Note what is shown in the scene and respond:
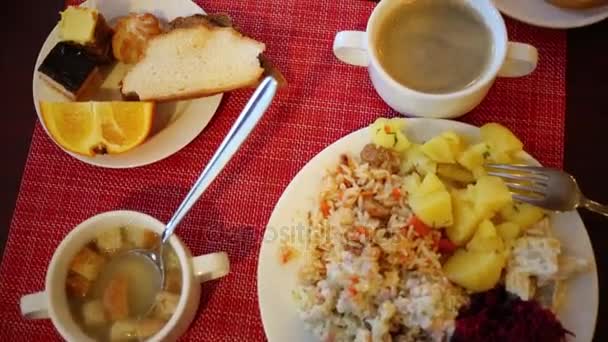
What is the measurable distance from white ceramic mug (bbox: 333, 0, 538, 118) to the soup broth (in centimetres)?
2

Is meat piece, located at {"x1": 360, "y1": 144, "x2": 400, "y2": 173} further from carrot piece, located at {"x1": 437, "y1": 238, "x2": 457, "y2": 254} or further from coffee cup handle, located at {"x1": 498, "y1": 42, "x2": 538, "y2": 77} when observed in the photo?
coffee cup handle, located at {"x1": 498, "y1": 42, "x2": 538, "y2": 77}

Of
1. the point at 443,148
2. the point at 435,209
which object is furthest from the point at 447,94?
the point at 435,209

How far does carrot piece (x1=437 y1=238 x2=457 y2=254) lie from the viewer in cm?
107

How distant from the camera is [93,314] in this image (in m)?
1.08

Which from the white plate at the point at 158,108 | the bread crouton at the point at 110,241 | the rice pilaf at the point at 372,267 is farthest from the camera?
the white plate at the point at 158,108

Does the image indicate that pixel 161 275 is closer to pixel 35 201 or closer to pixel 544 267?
pixel 35 201

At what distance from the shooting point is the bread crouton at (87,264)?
109cm

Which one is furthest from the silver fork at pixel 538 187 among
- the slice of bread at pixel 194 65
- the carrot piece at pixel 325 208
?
the slice of bread at pixel 194 65

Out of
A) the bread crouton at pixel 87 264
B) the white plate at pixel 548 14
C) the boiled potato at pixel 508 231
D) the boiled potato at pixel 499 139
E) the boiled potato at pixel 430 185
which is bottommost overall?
the bread crouton at pixel 87 264

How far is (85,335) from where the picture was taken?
104 centimetres

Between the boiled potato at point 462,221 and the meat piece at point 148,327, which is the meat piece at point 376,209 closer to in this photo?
the boiled potato at point 462,221

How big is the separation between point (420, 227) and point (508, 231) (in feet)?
0.48

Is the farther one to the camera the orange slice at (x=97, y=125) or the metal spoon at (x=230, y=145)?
the orange slice at (x=97, y=125)

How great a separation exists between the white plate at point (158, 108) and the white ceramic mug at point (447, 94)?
30 cm
